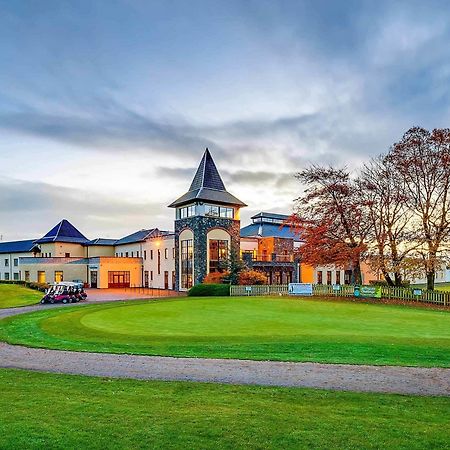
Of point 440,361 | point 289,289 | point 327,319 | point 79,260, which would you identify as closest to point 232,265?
point 289,289

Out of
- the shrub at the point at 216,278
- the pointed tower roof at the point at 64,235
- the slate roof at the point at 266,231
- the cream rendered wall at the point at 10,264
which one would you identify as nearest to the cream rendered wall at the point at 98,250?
the pointed tower roof at the point at 64,235

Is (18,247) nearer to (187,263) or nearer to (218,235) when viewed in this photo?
(187,263)

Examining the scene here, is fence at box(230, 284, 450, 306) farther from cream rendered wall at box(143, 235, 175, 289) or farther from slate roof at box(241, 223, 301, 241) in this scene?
slate roof at box(241, 223, 301, 241)

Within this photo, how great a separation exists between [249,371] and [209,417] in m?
4.15

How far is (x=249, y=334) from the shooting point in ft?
55.1

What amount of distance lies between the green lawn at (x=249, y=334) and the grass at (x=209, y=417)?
163 inches

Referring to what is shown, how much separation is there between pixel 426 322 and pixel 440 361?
9.50 meters

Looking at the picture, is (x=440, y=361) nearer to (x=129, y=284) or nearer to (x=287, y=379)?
(x=287, y=379)

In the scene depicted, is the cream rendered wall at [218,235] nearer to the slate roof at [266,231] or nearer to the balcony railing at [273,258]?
the balcony railing at [273,258]

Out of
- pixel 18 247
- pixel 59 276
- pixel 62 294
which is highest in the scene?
pixel 18 247

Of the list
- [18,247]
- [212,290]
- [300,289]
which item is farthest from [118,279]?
[300,289]

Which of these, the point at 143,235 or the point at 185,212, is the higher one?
the point at 185,212

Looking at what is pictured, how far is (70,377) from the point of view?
33.7ft

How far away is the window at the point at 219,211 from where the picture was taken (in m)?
47.6
